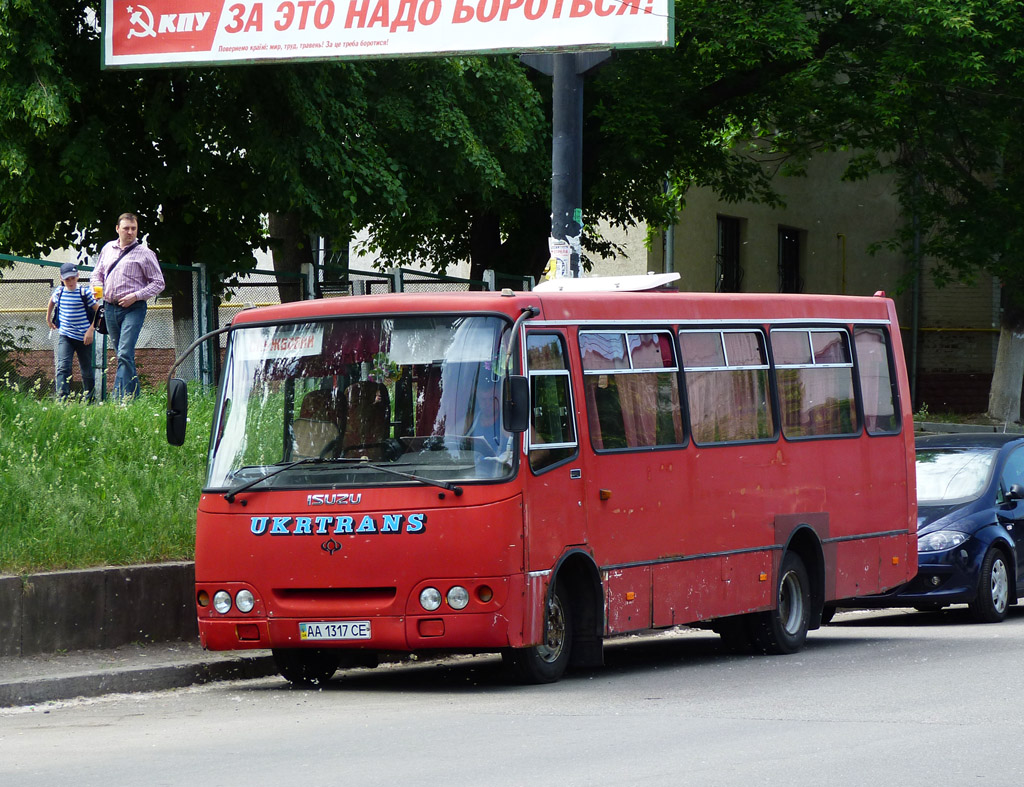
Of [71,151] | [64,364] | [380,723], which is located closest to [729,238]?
[71,151]

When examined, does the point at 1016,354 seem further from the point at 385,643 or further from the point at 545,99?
the point at 385,643

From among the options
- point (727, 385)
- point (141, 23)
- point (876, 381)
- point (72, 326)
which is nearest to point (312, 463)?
point (727, 385)

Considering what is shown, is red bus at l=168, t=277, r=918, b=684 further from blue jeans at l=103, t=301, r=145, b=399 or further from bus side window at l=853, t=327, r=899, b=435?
blue jeans at l=103, t=301, r=145, b=399

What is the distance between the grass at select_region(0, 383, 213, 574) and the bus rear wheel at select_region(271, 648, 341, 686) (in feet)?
4.90

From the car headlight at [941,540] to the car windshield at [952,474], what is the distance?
0.50m

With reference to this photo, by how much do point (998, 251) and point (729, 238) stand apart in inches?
363

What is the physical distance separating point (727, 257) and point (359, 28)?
24.1 metres

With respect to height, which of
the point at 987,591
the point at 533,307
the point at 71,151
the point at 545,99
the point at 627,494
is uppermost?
the point at 545,99

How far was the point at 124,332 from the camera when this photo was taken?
1689 cm

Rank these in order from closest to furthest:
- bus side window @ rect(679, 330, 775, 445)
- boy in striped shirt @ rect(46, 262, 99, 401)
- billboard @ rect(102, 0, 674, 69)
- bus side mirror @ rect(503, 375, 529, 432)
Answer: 1. bus side mirror @ rect(503, 375, 529, 432)
2. bus side window @ rect(679, 330, 775, 445)
3. billboard @ rect(102, 0, 674, 69)
4. boy in striped shirt @ rect(46, 262, 99, 401)

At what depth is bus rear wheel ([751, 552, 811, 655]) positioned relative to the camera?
13.3 meters

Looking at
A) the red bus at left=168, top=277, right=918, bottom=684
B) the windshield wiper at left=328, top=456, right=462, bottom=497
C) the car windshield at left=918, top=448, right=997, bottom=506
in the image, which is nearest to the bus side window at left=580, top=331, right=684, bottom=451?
the red bus at left=168, top=277, right=918, bottom=684

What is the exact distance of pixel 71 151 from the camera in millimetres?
20953

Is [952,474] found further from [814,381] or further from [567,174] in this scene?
[567,174]
